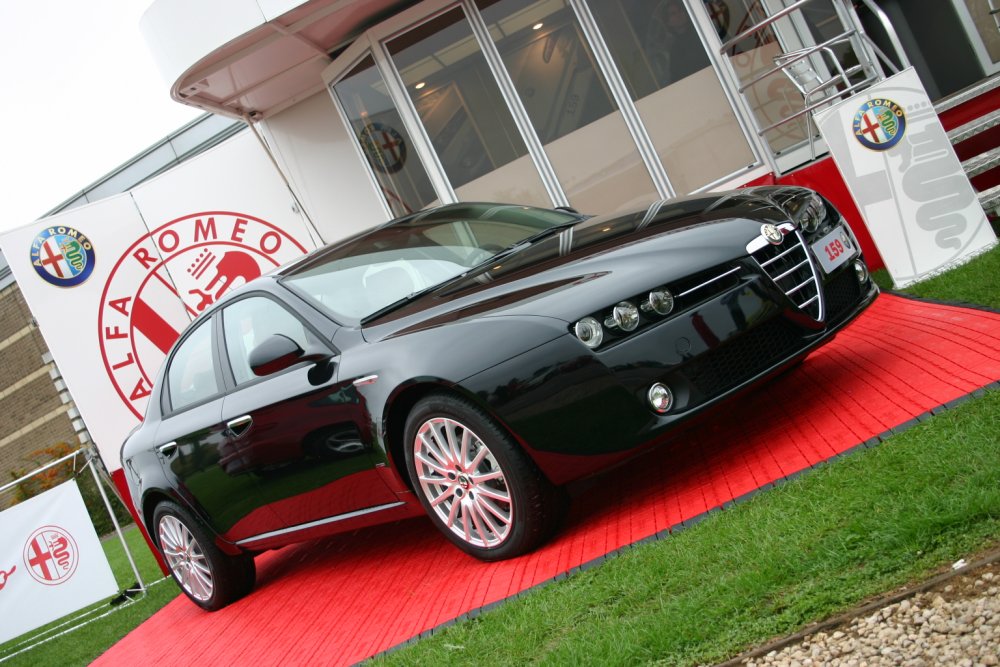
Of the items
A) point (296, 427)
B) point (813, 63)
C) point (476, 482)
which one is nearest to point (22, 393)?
point (813, 63)

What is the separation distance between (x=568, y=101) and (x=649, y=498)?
5.16m

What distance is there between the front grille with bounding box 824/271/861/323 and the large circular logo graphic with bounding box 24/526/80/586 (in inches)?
260

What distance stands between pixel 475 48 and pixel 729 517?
6271 mm

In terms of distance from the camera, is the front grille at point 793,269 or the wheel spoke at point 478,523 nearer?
the front grille at point 793,269

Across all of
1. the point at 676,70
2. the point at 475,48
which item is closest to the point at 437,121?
the point at 475,48

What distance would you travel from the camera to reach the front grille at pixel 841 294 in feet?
14.3

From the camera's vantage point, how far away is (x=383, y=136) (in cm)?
951

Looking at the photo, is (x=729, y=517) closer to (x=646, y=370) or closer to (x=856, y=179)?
(x=646, y=370)

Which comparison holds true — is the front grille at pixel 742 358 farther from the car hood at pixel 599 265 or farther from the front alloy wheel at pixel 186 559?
the front alloy wheel at pixel 186 559

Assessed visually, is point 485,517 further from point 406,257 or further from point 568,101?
point 568,101

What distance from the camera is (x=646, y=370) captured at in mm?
3891

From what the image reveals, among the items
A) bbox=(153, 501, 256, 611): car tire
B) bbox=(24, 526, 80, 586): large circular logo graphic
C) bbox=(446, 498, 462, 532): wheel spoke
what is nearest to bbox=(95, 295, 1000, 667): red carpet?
bbox=(153, 501, 256, 611): car tire

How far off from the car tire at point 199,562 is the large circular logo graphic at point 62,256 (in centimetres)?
423

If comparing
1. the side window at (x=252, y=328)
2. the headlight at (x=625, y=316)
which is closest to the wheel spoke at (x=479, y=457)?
the headlight at (x=625, y=316)
